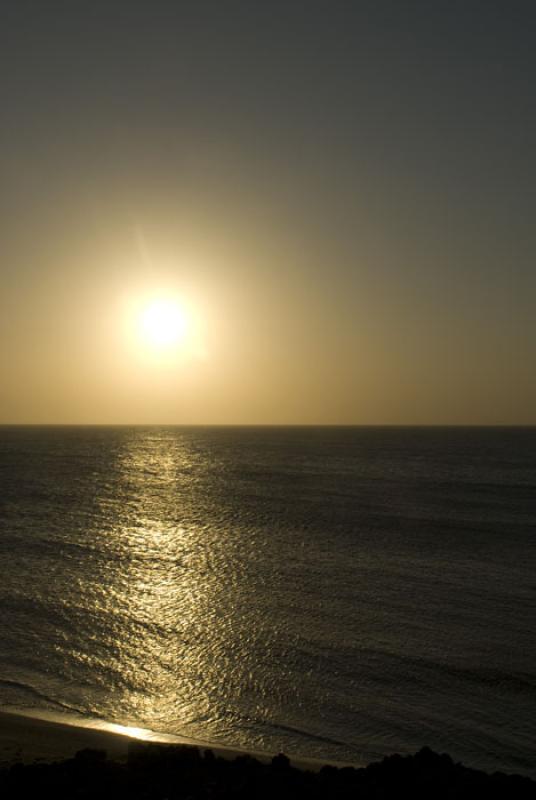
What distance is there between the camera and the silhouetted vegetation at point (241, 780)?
9.32m

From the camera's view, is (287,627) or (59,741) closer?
(59,741)

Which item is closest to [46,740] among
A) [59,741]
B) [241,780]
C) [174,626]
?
[59,741]

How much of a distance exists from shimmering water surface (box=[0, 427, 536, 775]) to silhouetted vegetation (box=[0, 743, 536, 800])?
3.31m

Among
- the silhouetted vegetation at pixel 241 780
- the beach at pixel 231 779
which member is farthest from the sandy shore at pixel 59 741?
the silhouetted vegetation at pixel 241 780

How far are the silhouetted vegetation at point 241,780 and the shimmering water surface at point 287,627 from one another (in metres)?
3.31

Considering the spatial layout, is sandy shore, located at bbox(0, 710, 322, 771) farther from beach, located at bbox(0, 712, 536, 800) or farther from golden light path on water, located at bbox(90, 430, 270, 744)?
beach, located at bbox(0, 712, 536, 800)

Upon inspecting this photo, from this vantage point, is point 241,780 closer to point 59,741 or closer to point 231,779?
point 231,779

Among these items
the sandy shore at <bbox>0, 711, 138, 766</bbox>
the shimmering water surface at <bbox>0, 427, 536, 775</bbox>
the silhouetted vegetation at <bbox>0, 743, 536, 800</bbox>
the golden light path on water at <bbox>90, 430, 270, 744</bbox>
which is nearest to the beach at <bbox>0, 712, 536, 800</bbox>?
the silhouetted vegetation at <bbox>0, 743, 536, 800</bbox>

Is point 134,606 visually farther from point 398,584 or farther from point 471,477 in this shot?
point 471,477

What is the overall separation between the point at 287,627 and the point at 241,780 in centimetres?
1253

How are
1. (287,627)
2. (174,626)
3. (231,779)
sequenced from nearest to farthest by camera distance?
1. (231,779)
2. (174,626)
3. (287,627)

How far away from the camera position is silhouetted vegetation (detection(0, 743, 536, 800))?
932 cm

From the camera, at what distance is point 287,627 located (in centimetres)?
2219

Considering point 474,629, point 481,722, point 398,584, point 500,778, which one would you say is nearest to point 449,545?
point 398,584
